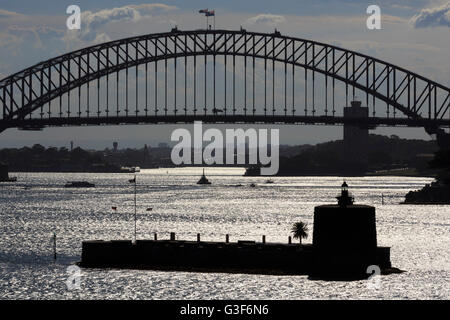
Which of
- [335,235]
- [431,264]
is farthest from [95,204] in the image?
[335,235]

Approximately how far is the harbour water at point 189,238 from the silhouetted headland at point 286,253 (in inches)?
45.7

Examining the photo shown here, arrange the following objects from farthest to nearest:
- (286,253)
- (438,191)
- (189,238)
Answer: (438,191)
(189,238)
(286,253)

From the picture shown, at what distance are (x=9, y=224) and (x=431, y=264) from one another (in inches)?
2377

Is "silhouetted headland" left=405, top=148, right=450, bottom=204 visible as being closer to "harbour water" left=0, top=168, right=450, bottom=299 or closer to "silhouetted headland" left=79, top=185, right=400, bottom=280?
"harbour water" left=0, top=168, right=450, bottom=299

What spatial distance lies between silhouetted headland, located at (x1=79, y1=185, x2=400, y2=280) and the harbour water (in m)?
1.16

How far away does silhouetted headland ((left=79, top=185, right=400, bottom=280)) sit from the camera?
6906cm

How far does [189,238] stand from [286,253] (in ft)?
100

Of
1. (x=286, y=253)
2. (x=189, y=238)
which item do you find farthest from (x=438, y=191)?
(x=286, y=253)

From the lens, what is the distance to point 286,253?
7556 centimetres

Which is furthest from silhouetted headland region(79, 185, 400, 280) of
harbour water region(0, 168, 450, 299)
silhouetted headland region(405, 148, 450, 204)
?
silhouetted headland region(405, 148, 450, 204)

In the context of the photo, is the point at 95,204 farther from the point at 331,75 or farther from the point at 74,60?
the point at 331,75

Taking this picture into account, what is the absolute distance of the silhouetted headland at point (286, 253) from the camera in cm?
6906

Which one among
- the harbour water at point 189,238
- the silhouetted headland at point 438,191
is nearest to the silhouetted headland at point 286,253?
the harbour water at point 189,238

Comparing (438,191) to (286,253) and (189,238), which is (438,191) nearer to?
(189,238)
